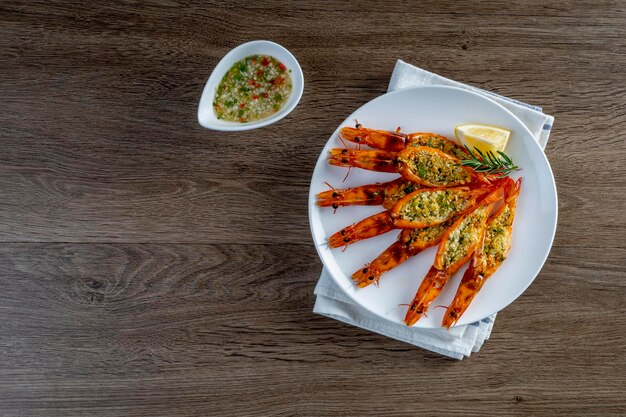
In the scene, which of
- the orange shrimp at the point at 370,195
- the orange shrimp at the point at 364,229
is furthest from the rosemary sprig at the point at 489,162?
the orange shrimp at the point at 364,229

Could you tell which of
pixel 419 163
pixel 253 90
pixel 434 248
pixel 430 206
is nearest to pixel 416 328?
pixel 434 248

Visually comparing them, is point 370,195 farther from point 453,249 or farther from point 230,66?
point 230,66

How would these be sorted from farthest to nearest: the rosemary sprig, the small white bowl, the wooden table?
the wooden table, the small white bowl, the rosemary sprig

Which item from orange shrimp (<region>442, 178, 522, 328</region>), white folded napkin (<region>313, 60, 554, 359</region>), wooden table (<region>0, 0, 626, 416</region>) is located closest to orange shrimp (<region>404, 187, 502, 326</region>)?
orange shrimp (<region>442, 178, 522, 328</region>)

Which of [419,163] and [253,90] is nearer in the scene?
[419,163]

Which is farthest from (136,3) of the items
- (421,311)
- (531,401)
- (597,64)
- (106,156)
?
(531,401)

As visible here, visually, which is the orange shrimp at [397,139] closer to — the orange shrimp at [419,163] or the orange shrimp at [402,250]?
the orange shrimp at [419,163]

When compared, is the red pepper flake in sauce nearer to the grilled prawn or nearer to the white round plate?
the white round plate
